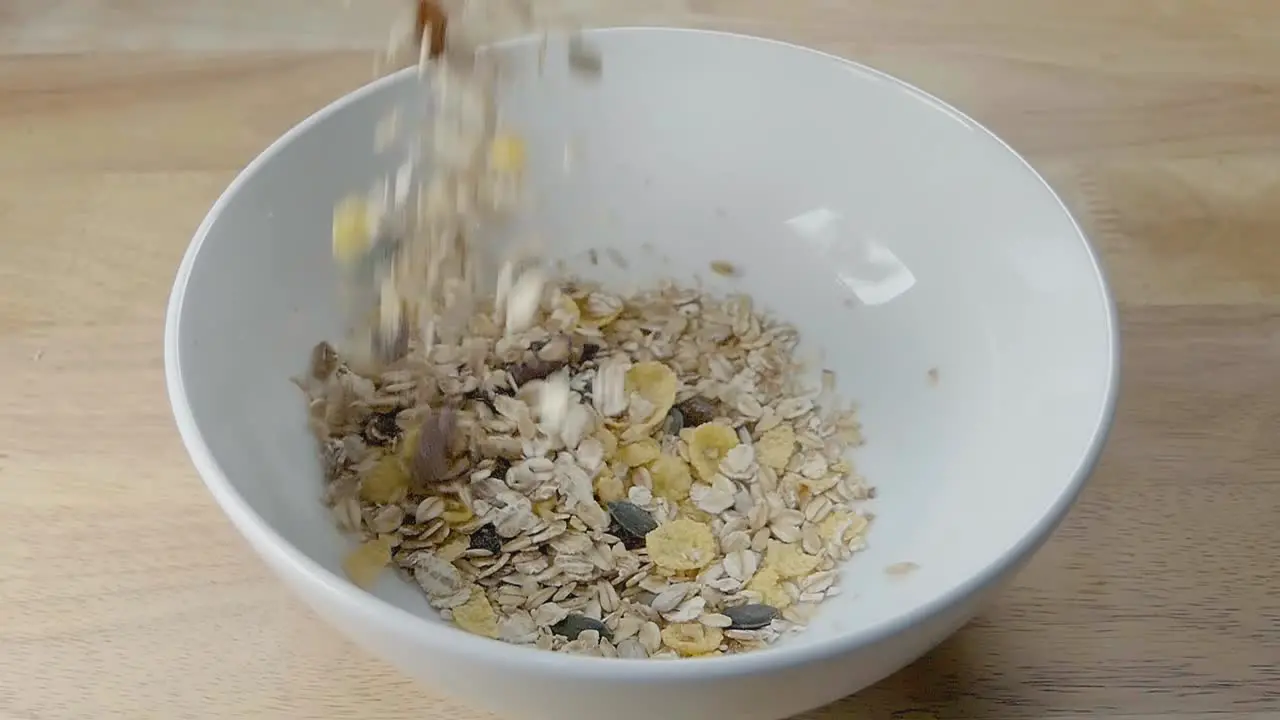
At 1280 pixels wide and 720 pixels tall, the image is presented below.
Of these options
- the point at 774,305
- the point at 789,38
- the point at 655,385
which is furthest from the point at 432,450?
the point at 789,38

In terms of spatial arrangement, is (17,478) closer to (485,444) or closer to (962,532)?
(485,444)

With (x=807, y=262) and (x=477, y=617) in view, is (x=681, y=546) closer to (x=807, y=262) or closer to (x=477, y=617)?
(x=477, y=617)

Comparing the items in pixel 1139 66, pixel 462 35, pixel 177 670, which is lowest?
pixel 177 670

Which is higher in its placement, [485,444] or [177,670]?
[485,444]

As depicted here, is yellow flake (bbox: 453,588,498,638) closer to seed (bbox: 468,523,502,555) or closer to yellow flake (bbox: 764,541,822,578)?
seed (bbox: 468,523,502,555)

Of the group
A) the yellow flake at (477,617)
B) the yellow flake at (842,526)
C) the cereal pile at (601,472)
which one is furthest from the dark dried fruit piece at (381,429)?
the yellow flake at (842,526)

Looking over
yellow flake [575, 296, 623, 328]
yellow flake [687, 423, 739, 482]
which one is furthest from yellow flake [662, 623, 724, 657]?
yellow flake [575, 296, 623, 328]

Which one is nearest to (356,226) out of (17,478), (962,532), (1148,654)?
(17,478)
